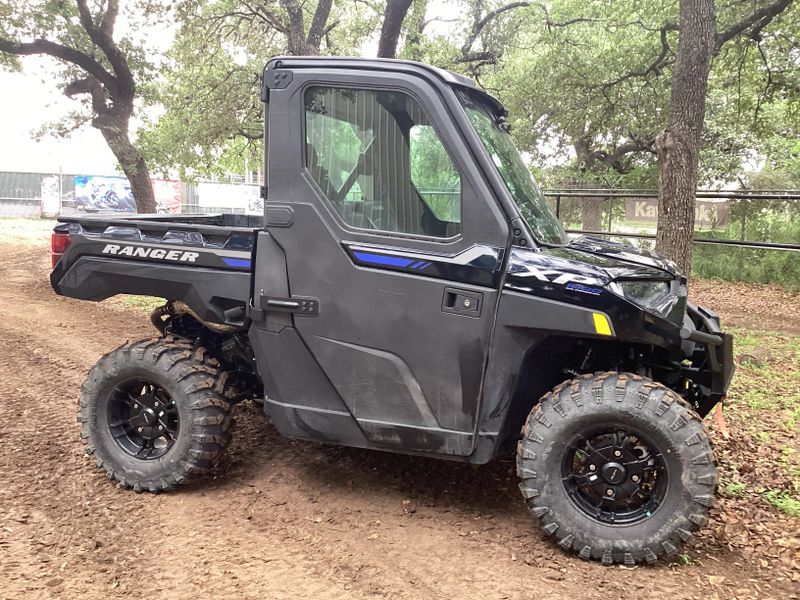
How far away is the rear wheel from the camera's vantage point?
3.64 metres

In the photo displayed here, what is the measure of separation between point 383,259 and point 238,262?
0.85 meters

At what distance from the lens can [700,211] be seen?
13.2 m

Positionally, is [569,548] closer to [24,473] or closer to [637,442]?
[637,442]

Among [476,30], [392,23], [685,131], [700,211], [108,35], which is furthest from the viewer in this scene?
[476,30]

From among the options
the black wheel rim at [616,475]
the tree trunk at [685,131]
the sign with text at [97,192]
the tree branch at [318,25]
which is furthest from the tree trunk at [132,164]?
the sign with text at [97,192]

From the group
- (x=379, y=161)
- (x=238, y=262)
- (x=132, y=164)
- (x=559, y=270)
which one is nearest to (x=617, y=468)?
(x=559, y=270)

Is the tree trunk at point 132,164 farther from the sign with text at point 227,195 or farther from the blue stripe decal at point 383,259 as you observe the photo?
the sign with text at point 227,195

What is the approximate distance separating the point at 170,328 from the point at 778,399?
479cm

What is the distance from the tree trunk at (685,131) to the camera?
6.77 metres

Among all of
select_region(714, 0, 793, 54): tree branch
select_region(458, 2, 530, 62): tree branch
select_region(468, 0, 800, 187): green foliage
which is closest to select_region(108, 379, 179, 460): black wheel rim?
select_region(714, 0, 793, 54): tree branch

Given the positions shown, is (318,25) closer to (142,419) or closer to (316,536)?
(142,419)

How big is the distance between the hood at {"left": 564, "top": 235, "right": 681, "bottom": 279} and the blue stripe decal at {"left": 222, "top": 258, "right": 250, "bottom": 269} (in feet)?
5.62

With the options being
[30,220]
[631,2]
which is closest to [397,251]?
[631,2]

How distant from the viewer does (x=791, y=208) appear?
12.1 m
